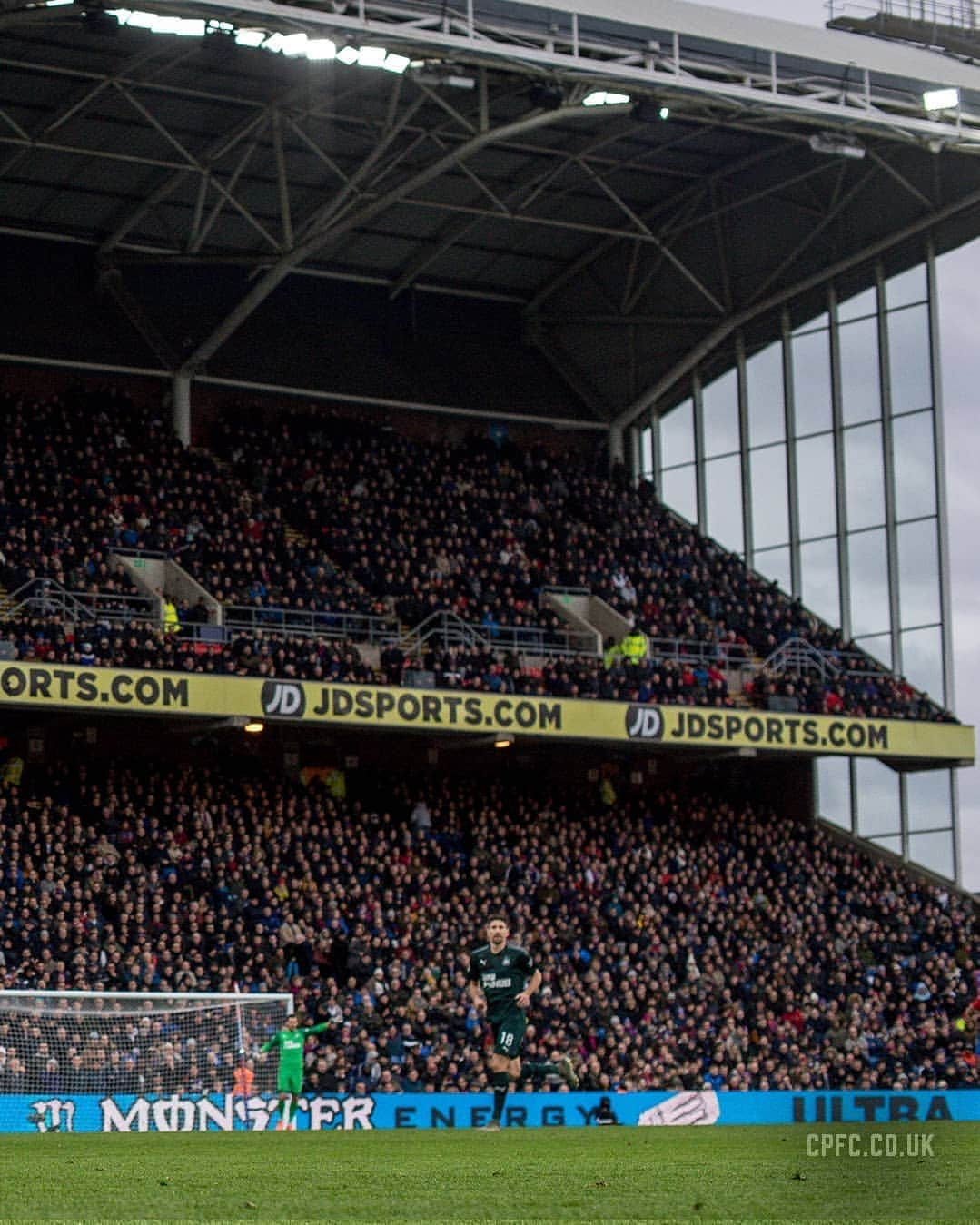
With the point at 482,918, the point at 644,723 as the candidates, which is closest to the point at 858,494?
the point at 644,723

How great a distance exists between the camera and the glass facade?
45.8 metres

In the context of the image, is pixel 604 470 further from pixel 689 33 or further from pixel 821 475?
pixel 689 33

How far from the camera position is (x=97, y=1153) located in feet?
53.4

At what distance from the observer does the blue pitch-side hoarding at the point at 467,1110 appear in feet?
85.9

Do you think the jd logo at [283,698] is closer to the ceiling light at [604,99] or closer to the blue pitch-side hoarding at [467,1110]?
the blue pitch-side hoarding at [467,1110]

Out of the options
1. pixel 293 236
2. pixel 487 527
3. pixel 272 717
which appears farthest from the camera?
pixel 487 527

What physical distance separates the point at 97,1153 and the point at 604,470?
35.2 m

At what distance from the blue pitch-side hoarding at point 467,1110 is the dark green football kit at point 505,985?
10319 millimetres

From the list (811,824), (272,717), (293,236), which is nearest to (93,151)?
(293,236)

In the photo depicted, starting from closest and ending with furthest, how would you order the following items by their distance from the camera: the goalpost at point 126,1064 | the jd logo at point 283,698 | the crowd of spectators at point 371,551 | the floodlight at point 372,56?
the goalpost at point 126,1064, the floodlight at point 372,56, the jd logo at point 283,698, the crowd of spectators at point 371,551

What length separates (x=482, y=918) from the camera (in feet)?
123

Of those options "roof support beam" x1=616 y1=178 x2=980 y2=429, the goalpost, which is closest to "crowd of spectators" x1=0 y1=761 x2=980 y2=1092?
the goalpost

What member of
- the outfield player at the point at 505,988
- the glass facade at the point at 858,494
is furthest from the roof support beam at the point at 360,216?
the outfield player at the point at 505,988

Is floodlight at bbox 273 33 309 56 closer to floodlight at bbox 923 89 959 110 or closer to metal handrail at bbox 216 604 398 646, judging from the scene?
metal handrail at bbox 216 604 398 646
